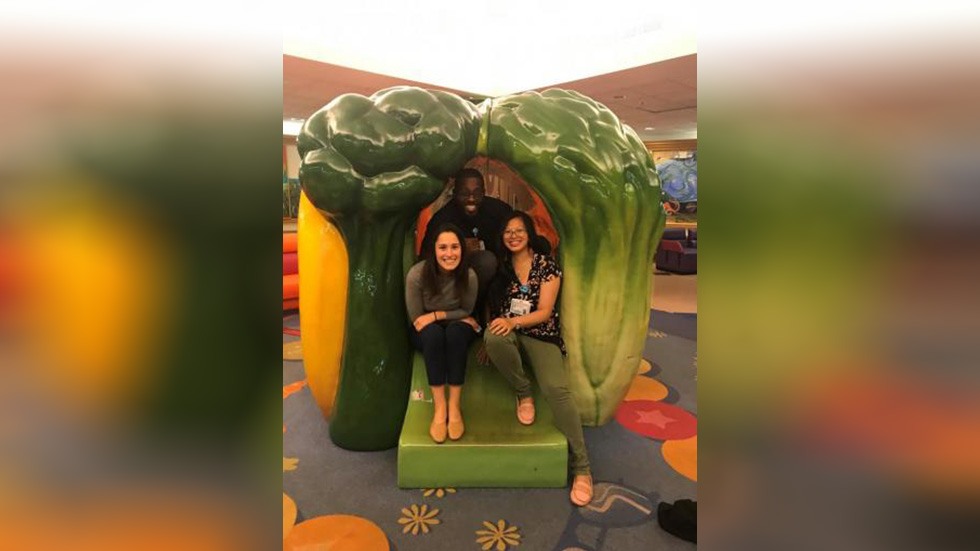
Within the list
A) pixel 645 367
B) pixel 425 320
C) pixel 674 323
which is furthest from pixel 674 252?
pixel 425 320

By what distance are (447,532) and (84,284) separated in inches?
75.3

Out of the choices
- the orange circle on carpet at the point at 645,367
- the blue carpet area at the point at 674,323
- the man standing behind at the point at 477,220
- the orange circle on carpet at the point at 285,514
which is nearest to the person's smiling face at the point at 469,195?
the man standing behind at the point at 477,220

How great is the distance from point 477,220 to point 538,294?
0.54 m

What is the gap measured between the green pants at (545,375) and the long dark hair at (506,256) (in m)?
0.24

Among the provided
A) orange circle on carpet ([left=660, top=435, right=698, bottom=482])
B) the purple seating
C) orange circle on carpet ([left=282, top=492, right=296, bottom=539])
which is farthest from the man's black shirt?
the purple seating

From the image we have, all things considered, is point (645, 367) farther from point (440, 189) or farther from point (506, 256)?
point (440, 189)

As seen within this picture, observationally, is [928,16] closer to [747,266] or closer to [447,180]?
[747,266]

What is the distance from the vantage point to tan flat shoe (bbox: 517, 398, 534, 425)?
2402 millimetres

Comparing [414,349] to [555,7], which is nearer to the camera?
[555,7]

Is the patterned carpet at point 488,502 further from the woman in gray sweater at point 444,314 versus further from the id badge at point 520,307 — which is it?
the id badge at point 520,307

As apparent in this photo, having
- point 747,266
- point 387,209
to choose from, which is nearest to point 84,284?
point 747,266

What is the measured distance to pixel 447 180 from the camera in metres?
2.48

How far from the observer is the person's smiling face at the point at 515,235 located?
249 cm

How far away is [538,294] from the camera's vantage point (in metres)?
2.50
